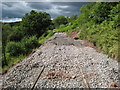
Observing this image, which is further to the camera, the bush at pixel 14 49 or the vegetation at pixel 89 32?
the bush at pixel 14 49

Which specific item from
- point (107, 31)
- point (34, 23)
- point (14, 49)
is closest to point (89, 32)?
point (107, 31)

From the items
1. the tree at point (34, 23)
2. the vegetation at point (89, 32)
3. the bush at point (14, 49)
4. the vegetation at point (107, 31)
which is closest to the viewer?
the vegetation at point (107, 31)

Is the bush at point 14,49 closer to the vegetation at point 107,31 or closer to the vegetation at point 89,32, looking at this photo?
the vegetation at point 89,32

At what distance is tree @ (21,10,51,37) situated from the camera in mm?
29241

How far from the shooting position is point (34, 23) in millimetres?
29156

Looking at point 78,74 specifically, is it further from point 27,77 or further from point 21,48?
point 21,48

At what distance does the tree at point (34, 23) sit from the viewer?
29.2 meters

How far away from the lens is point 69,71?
4.88 metres

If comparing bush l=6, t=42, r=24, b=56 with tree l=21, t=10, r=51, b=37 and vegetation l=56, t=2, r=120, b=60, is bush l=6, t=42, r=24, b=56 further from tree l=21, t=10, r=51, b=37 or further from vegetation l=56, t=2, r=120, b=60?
tree l=21, t=10, r=51, b=37

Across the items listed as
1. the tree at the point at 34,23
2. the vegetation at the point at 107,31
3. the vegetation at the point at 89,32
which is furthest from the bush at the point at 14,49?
the tree at the point at 34,23

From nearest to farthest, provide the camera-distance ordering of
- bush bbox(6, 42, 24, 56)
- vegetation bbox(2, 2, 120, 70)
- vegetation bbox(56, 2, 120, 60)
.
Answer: vegetation bbox(56, 2, 120, 60) → vegetation bbox(2, 2, 120, 70) → bush bbox(6, 42, 24, 56)

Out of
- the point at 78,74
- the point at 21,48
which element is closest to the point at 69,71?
the point at 78,74

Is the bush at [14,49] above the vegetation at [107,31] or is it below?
below

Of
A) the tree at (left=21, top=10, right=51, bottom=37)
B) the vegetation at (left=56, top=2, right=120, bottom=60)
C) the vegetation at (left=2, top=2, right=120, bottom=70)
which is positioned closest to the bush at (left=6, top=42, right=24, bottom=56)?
the vegetation at (left=2, top=2, right=120, bottom=70)
